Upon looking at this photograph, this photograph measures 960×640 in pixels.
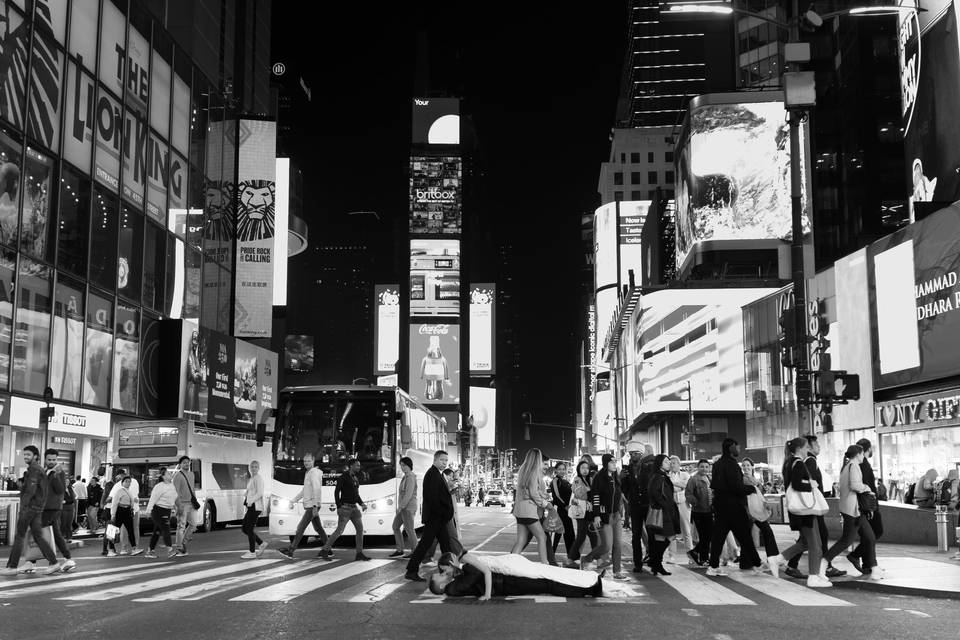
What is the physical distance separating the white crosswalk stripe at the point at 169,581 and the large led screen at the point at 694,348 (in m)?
66.5

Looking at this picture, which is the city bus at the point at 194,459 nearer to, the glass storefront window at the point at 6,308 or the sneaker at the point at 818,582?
the glass storefront window at the point at 6,308

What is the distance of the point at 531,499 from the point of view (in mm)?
13945

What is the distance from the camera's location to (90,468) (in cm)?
3591

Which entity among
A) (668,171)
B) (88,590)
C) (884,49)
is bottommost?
(88,590)

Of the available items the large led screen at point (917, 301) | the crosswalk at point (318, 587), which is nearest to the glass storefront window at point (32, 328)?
the crosswalk at point (318, 587)

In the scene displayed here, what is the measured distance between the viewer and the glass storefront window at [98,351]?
3434cm

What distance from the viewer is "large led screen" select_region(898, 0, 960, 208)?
35.8m

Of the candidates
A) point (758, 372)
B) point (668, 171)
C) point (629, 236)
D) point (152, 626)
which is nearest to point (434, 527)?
point (152, 626)

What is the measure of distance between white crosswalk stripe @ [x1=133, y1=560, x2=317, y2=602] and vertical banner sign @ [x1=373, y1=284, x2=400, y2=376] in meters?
129

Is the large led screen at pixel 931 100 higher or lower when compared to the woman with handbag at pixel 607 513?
higher

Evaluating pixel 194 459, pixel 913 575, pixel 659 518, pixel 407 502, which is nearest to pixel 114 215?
pixel 194 459

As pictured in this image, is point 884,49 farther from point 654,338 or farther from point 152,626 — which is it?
point 152,626

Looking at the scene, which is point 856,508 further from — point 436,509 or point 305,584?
point 305,584

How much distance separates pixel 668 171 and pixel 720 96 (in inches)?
3058
